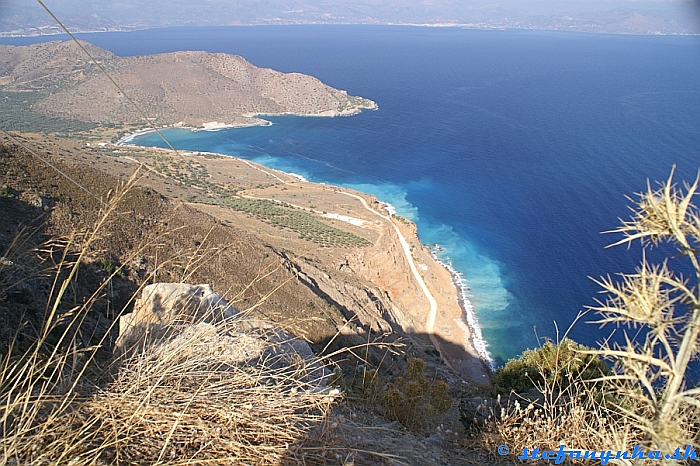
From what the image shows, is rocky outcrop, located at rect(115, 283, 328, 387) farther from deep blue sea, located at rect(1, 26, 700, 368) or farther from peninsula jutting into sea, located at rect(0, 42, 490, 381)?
deep blue sea, located at rect(1, 26, 700, 368)

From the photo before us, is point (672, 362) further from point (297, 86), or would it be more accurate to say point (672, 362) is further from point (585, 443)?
point (297, 86)

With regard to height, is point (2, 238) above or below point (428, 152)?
above

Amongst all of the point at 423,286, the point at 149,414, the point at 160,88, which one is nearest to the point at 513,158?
the point at 423,286

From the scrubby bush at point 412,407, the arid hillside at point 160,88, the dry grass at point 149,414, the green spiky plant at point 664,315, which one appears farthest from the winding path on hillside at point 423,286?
the arid hillside at point 160,88

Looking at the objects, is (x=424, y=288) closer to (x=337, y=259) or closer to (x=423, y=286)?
(x=423, y=286)

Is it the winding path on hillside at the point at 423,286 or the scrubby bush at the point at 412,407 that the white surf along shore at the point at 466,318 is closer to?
the winding path on hillside at the point at 423,286

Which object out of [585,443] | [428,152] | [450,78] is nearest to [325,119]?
[428,152]

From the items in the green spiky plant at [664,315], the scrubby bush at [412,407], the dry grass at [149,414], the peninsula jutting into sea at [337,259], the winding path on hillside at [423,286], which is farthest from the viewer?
the winding path on hillside at [423,286]
